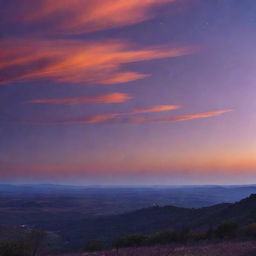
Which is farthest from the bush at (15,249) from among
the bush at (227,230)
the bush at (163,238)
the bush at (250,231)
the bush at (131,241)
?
the bush at (227,230)

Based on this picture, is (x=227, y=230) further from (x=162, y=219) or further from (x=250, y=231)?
(x=162, y=219)

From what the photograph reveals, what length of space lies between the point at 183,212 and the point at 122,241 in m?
61.3

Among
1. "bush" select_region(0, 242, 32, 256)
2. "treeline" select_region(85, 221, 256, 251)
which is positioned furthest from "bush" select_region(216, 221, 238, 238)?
"bush" select_region(0, 242, 32, 256)

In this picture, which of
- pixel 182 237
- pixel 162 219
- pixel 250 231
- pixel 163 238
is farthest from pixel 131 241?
pixel 162 219

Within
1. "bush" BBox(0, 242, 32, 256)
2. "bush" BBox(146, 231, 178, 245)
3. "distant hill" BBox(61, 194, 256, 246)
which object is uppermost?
"bush" BBox(0, 242, 32, 256)

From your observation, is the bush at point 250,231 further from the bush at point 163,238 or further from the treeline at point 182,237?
the bush at point 163,238

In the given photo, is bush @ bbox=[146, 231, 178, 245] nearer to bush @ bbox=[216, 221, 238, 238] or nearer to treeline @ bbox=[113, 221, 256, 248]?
treeline @ bbox=[113, 221, 256, 248]

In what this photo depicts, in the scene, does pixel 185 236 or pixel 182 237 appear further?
pixel 182 237

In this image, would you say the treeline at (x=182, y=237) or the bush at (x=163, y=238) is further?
the bush at (x=163, y=238)

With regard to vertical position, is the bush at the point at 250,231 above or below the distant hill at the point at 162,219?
above

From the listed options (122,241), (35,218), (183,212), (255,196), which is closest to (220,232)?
(122,241)

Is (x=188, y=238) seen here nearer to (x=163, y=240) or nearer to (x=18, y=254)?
(x=163, y=240)

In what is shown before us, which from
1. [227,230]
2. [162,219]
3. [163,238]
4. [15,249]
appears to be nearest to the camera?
[15,249]

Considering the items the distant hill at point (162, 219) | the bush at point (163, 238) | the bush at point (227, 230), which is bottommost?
the distant hill at point (162, 219)
